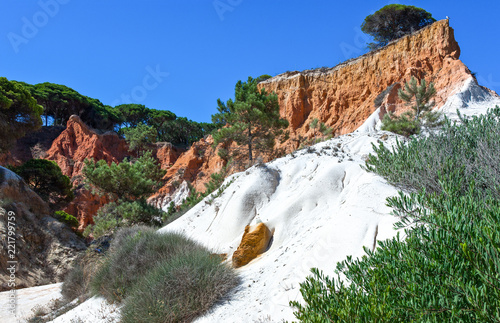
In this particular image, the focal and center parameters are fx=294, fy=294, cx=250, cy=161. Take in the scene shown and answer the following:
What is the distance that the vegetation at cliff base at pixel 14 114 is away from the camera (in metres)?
17.8

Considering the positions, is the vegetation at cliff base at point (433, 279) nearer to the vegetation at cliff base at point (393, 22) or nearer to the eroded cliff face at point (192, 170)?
the eroded cliff face at point (192, 170)

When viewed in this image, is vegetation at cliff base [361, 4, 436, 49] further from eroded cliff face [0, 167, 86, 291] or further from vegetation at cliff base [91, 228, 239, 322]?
eroded cliff face [0, 167, 86, 291]

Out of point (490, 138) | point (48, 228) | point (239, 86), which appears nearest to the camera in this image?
point (490, 138)

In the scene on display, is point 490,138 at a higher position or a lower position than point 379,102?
lower

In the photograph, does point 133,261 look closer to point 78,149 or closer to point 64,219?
point 64,219

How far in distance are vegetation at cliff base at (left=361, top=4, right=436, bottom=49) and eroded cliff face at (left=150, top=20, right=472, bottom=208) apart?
356cm

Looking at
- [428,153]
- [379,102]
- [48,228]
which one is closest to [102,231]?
[48,228]

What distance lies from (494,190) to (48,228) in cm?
1932

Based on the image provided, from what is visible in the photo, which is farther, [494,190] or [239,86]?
[239,86]

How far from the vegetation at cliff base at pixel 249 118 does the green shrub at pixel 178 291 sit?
41.9ft

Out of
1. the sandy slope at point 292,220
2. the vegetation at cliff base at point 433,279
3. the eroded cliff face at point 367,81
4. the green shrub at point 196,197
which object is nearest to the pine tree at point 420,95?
the eroded cliff face at point 367,81

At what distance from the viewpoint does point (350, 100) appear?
3033cm

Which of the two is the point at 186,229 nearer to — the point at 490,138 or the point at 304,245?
the point at 304,245

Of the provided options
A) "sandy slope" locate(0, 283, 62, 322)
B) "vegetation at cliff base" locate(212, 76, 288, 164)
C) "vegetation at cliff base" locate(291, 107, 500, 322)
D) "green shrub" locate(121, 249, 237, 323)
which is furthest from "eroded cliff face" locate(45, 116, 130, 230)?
"vegetation at cliff base" locate(291, 107, 500, 322)
